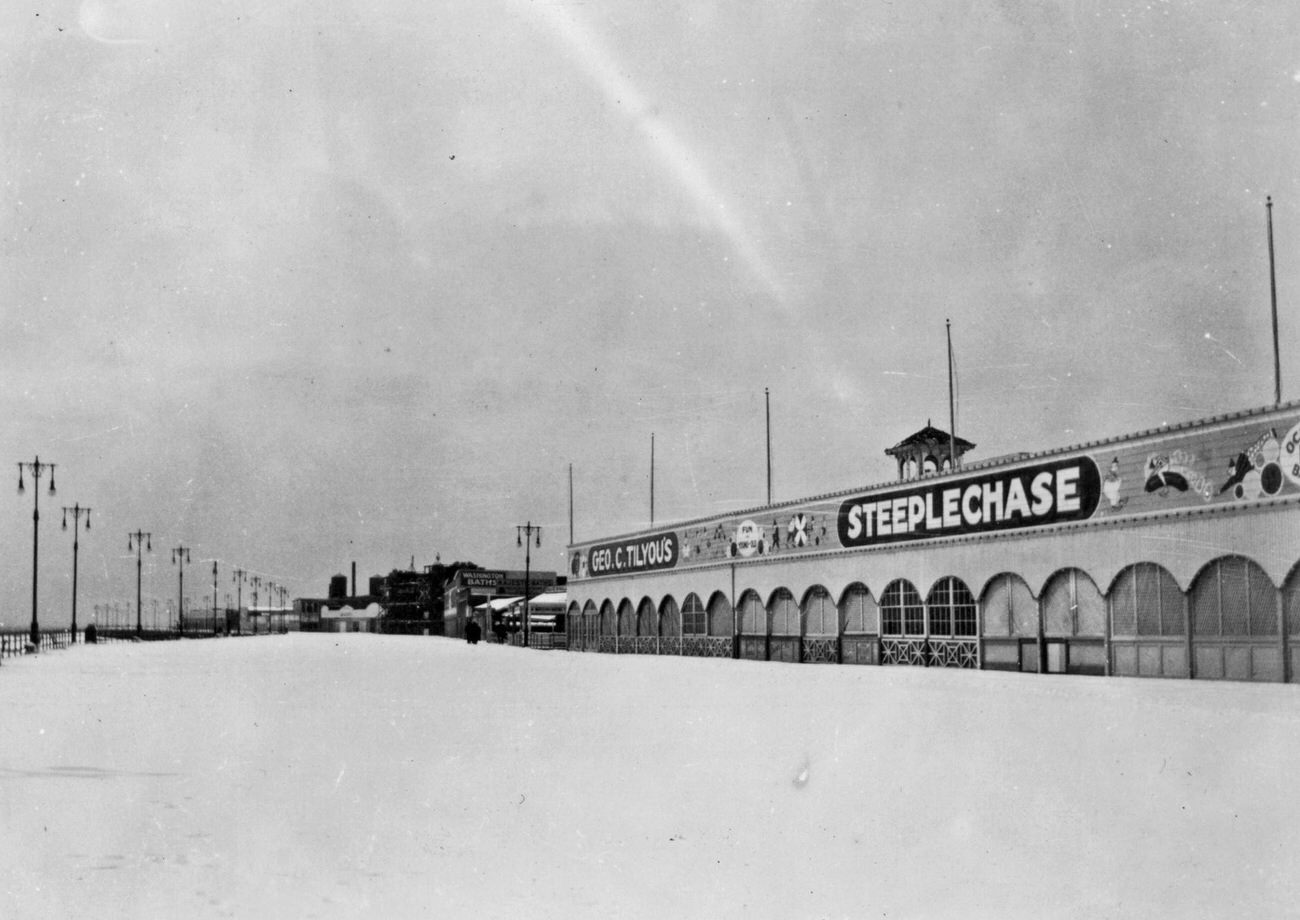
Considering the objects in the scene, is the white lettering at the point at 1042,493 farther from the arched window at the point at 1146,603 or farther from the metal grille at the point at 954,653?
the metal grille at the point at 954,653

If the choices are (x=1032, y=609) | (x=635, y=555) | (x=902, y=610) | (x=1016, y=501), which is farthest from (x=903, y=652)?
(x=635, y=555)

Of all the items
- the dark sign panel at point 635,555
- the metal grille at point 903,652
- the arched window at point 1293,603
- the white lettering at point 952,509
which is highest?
the white lettering at point 952,509

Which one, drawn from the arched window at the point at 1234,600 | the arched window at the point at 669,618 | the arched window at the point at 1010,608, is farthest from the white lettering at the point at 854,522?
the arched window at the point at 669,618

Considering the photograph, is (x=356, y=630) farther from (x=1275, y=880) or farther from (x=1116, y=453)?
(x=1275, y=880)

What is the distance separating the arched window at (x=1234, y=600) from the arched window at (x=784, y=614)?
1845cm

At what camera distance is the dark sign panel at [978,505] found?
30812 mm

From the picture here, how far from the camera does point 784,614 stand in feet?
147

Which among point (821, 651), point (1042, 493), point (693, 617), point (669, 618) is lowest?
point (821, 651)

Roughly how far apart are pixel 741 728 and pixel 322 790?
6.99 m

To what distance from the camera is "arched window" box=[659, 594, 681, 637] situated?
177ft

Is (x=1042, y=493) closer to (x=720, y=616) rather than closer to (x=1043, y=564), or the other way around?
(x=1043, y=564)

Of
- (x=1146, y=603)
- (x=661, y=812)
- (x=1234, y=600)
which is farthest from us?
(x=1146, y=603)

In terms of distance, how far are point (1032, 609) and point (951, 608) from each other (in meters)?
3.60

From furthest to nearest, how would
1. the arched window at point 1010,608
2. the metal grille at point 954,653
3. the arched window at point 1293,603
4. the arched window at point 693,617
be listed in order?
the arched window at point 693,617, the metal grille at point 954,653, the arched window at point 1010,608, the arched window at point 1293,603
